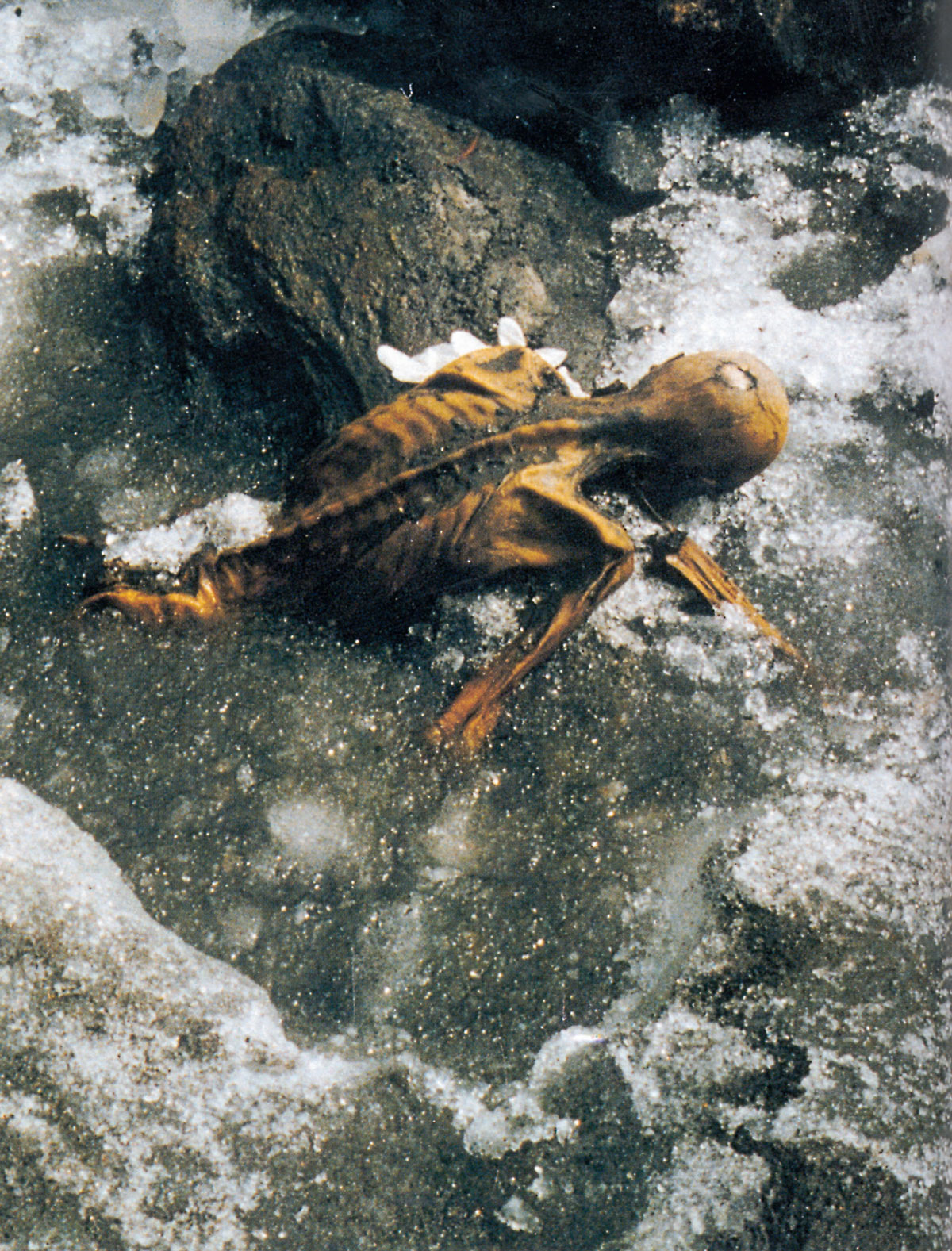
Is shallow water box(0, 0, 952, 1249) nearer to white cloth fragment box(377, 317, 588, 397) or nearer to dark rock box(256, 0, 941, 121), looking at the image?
white cloth fragment box(377, 317, 588, 397)

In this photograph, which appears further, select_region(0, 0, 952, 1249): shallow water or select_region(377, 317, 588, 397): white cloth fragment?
select_region(377, 317, 588, 397): white cloth fragment

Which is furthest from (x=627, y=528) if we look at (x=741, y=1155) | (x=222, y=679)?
(x=741, y=1155)

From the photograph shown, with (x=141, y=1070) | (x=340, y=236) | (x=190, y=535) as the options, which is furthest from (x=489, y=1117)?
(x=340, y=236)

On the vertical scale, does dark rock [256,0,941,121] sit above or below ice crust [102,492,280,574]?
above

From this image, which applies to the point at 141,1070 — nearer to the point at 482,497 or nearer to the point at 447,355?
the point at 482,497

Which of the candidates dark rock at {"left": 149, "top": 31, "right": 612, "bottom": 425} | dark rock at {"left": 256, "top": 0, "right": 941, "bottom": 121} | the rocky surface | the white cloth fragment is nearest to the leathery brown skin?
the white cloth fragment

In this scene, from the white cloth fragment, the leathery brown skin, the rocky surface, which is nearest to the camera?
the rocky surface

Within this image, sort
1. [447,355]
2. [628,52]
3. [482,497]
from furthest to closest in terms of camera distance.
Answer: [628,52] → [447,355] → [482,497]
